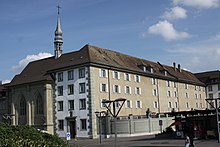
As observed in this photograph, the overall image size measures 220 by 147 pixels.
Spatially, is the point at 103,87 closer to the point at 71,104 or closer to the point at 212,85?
the point at 71,104

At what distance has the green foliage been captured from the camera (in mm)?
10914

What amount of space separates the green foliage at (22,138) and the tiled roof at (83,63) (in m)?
38.3

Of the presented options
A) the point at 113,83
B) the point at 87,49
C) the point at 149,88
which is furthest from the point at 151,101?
the point at 87,49

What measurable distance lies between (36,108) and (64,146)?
4667 centimetres

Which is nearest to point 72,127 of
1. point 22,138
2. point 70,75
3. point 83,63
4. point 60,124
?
point 60,124

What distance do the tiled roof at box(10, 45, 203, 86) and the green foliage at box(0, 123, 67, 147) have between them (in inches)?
1508

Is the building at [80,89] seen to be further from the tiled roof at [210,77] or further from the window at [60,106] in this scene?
the tiled roof at [210,77]

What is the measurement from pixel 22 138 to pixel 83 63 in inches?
1585

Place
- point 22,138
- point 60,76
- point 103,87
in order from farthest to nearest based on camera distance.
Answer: point 60,76 → point 103,87 → point 22,138

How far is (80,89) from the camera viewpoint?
52594mm

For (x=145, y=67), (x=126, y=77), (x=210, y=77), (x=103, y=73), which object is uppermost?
(x=210, y=77)

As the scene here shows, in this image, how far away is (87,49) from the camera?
5631 centimetres

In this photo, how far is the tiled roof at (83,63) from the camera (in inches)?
2147

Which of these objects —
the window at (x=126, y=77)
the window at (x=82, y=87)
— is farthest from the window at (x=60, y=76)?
the window at (x=126, y=77)
